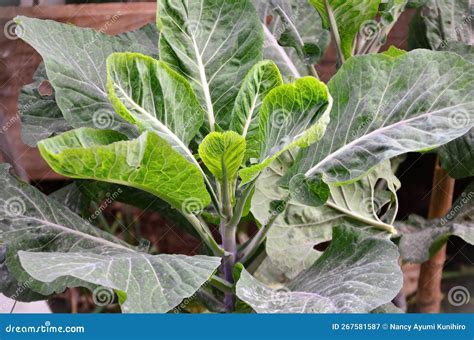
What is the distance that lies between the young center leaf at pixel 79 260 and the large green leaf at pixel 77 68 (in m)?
0.11

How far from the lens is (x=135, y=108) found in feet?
2.32

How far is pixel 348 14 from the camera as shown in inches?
35.9

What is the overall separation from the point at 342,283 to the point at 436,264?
496 mm

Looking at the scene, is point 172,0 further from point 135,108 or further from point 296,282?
point 296,282

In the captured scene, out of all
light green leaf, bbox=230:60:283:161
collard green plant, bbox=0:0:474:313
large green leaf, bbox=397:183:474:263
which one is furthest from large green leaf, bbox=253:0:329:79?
large green leaf, bbox=397:183:474:263

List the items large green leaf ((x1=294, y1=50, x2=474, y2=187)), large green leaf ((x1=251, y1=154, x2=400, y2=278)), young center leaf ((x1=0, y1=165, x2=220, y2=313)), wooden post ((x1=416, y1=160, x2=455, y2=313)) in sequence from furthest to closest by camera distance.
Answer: wooden post ((x1=416, y1=160, x2=455, y2=313)) < large green leaf ((x1=251, y1=154, x2=400, y2=278)) < large green leaf ((x1=294, y1=50, x2=474, y2=187)) < young center leaf ((x1=0, y1=165, x2=220, y2=313))

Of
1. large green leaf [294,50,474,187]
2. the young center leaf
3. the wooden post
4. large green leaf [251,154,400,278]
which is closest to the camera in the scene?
the young center leaf

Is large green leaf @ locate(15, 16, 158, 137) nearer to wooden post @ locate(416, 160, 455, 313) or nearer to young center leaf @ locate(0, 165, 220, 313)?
young center leaf @ locate(0, 165, 220, 313)

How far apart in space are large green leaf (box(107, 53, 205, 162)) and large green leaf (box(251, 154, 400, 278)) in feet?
0.47

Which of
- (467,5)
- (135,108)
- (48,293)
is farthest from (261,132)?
(467,5)

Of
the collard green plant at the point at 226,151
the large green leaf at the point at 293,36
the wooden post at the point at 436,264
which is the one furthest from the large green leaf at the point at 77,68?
the wooden post at the point at 436,264

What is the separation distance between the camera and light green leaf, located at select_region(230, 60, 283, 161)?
76cm

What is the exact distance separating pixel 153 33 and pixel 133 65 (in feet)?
0.91

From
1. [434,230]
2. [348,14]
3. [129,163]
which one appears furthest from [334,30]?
[129,163]
